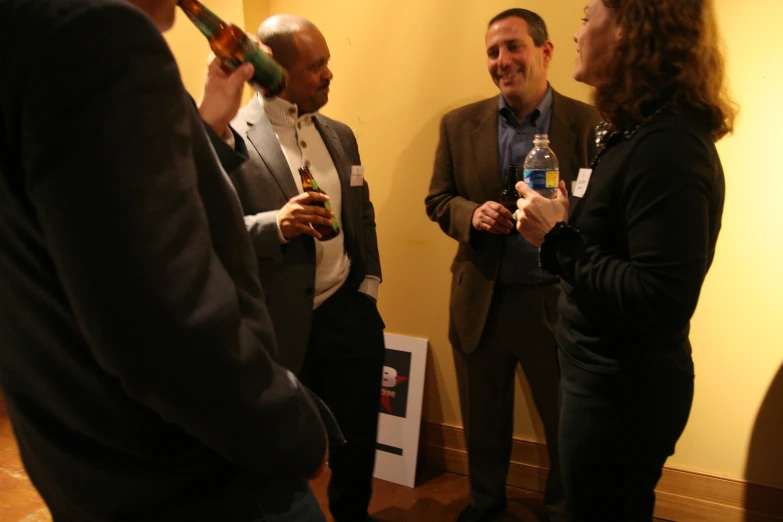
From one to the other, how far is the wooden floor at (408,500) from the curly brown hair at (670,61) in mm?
1828

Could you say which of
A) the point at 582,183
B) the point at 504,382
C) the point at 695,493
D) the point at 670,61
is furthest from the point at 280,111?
the point at 695,493

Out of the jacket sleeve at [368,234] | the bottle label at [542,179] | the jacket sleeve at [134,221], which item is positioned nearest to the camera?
the jacket sleeve at [134,221]

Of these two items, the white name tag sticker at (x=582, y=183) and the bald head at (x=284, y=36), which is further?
the bald head at (x=284, y=36)

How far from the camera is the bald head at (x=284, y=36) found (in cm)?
181

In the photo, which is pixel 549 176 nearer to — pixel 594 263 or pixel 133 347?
pixel 594 263

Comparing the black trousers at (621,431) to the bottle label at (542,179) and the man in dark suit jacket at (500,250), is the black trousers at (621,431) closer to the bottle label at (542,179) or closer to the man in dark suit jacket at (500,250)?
the bottle label at (542,179)

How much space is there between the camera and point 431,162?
8.32 feet

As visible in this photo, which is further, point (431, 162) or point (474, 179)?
point (431, 162)

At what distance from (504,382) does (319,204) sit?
115 cm

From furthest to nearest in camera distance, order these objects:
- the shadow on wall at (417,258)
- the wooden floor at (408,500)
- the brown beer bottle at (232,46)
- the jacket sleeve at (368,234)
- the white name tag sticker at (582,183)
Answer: the shadow on wall at (417,258) < the wooden floor at (408,500) < the jacket sleeve at (368,234) < the white name tag sticker at (582,183) < the brown beer bottle at (232,46)

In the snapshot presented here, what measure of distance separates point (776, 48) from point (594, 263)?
4.63ft

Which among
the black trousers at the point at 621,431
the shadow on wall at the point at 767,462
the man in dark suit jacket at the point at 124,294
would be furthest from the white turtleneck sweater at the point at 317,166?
the shadow on wall at the point at 767,462

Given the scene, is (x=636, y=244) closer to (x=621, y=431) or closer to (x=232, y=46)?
(x=621, y=431)

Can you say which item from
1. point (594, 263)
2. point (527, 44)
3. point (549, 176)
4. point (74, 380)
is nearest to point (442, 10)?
point (527, 44)
